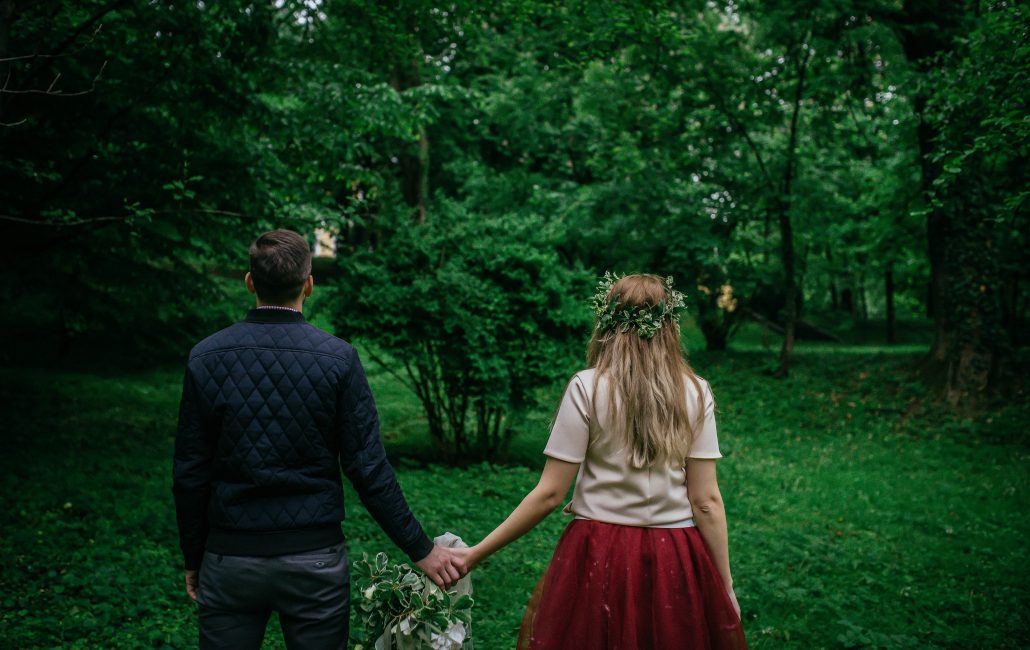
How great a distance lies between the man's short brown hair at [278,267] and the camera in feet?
9.22

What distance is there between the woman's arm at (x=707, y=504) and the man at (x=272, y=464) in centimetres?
114

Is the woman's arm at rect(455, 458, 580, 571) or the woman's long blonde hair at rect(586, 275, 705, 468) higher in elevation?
the woman's long blonde hair at rect(586, 275, 705, 468)

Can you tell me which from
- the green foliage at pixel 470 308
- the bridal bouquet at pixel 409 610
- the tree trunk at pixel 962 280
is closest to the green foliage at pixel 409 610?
the bridal bouquet at pixel 409 610

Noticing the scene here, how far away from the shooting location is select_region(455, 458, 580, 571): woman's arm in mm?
2879

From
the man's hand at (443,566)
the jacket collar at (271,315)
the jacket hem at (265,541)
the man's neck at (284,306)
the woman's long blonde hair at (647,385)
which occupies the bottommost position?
the man's hand at (443,566)

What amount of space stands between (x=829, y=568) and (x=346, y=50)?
7819 millimetres

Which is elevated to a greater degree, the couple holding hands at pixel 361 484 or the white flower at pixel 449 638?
the couple holding hands at pixel 361 484

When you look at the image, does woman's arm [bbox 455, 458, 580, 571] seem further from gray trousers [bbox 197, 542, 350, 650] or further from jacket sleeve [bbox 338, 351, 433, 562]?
gray trousers [bbox 197, 542, 350, 650]

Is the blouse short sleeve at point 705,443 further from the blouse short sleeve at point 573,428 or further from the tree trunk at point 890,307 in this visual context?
the tree trunk at point 890,307

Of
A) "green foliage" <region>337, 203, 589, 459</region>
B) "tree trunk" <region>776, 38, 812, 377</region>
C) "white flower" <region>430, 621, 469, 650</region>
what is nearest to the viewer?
"white flower" <region>430, 621, 469, 650</region>

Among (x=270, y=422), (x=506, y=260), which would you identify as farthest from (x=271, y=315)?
(x=506, y=260)

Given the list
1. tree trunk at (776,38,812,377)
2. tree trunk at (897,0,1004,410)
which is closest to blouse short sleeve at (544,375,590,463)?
tree trunk at (897,0,1004,410)

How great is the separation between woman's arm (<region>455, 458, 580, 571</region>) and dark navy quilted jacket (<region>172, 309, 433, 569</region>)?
515mm

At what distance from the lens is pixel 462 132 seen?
Answer: 71.2 feet
